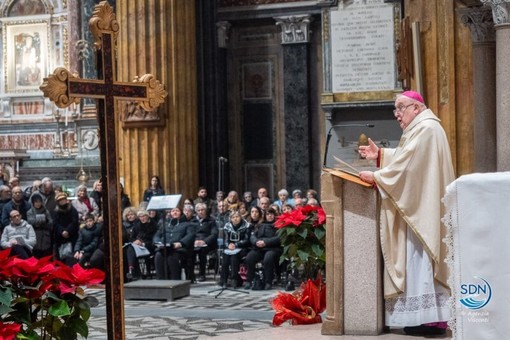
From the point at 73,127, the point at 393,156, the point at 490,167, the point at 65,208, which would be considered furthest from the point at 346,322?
the point at 73,127

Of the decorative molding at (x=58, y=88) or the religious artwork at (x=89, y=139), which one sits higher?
the decorative molding at (x=58, y=88)

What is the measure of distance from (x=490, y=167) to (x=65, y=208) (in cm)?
719

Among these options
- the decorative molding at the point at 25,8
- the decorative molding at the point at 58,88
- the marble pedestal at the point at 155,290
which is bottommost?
the marble pedestal at the point at 155,290

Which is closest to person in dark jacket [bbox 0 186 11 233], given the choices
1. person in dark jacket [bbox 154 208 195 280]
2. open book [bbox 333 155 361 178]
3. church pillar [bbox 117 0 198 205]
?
church pillar [bbox 117 0 198 205]

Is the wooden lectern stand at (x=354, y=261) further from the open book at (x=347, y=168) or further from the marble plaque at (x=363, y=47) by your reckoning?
the marble plaque at (x=363, y=47)

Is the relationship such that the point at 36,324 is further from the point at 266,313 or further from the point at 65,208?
the point at 65,208


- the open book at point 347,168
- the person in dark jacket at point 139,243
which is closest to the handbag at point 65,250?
the person in dark jacket at point 139,243

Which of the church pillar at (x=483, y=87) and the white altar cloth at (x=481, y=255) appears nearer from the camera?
the white altar cloth at (x=481, y=255)

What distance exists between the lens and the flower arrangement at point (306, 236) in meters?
9.27

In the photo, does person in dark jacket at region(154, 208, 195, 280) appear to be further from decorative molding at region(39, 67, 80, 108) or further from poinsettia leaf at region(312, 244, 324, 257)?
decorative molding at region(39, 67, 80, 108)

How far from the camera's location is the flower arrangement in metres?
9.27

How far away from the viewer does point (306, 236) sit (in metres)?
9.27

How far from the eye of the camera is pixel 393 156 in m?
7.36

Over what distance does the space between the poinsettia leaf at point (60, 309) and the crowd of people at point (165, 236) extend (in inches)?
373
